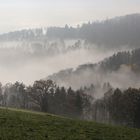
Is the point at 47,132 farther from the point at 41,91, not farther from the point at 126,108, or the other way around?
the point at 41,91

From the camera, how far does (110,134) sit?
48594 mm

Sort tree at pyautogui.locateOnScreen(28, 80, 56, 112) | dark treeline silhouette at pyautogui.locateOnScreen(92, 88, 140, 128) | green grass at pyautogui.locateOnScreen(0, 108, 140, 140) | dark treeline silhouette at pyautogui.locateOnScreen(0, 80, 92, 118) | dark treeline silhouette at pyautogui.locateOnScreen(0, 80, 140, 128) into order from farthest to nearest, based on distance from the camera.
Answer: dark treeline silhouette at pyautogui.locateOnScreen(0, 80, 92, 118) < tree at pyautogui.locateOnScreen(28, 80, 56, 112) < dark treeline silhouette at pyautogui.locateOnScreen(0, 80, 140, 128) < dark treeline silhouette at pyautogui.locateOnScreen(92, 88, 140, 128) < green grass at pyautogui.locateOnScreen(0, 108, 140, 140)

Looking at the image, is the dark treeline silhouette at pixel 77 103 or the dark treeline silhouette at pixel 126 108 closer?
the dark treeline silhouette at pixel 126 108

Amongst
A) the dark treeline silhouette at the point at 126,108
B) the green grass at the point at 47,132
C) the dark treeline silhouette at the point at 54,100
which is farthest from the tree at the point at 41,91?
the green grass at the point at 47,132

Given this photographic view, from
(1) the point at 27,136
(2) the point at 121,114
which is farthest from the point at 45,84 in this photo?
(1) the point at 27,136

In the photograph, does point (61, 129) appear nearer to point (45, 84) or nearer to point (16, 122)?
point (16, 122)

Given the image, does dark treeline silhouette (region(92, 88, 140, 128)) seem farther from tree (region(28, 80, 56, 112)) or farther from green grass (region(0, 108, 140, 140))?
green grass (region(0, 108, 140, 140))

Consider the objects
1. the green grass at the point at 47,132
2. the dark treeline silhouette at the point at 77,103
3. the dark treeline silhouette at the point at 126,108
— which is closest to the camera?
the green grass at the point at 47,132

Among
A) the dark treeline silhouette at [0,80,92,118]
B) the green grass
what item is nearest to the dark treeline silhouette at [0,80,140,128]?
the dark treeline silhouette at [0,80,92,118]

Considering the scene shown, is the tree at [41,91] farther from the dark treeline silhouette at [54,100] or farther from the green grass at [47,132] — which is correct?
the green grass at [47,132]

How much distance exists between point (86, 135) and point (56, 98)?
125871 mm

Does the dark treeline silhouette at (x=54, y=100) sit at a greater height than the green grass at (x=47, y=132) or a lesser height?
greater

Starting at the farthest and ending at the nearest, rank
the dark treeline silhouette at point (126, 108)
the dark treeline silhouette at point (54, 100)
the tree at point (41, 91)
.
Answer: the dark treeline silhouette at point (54, 100), the tree at point (41, 91), the dark treeline silhouette at point (126, 108)

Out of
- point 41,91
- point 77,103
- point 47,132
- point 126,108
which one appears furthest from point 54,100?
point 47,132
